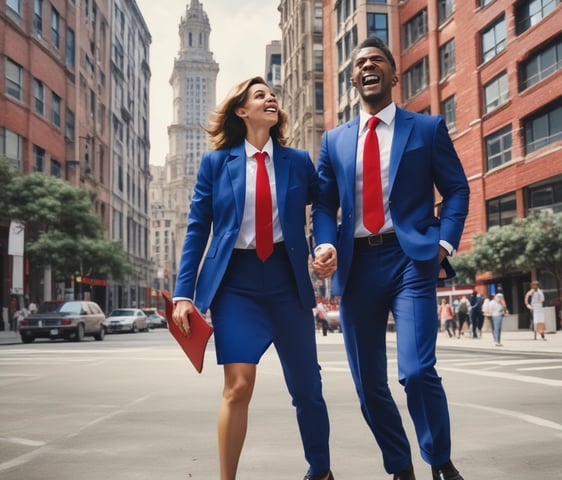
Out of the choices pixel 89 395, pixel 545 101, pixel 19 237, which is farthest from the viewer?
pixel 545 101

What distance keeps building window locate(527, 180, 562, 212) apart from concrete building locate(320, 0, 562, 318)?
0.14 feet

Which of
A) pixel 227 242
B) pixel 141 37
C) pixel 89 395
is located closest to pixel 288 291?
pixel 227 242

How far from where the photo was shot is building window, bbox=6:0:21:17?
38.8 metres

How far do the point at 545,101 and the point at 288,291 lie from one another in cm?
3119

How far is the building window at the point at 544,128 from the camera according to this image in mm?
32219

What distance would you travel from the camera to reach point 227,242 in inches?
159

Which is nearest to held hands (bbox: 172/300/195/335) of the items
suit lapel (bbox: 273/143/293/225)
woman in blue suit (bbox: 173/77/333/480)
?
woman in blue suit (bbox: 173/77/333/480)

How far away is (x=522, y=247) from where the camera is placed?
29312 millimetres

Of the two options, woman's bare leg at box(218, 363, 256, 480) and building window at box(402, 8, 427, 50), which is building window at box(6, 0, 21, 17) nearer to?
building window at box(402, 8, 427, 50)

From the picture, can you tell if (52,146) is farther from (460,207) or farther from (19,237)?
(460,207)

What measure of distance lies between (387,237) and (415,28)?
1852 inches

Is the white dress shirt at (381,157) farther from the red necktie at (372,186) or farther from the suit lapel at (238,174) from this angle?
the suit lapel at (238,174)

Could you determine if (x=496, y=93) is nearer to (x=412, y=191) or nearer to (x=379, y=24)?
(x=379, y=24)

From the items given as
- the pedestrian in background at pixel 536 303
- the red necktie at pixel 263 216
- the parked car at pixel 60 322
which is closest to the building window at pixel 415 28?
the pedestrian in background at pixel 536 303
